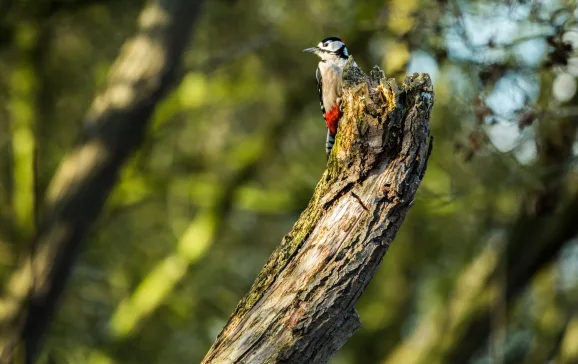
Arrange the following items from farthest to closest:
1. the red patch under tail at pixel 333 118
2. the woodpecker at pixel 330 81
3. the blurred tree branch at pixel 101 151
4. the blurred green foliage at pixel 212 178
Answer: the blurred green foliage at pixel 212 178 → the blurred tree branch at pixel 101 151 → the woodpecker at pixel 330 81 → the red patch under tail at pixel 333 118

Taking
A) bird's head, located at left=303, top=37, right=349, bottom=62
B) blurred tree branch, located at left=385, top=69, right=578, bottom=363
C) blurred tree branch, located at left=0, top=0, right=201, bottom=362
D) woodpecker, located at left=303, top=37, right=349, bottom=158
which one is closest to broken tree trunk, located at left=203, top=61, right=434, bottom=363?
woodpecker, located at left=303, top=37, right=349, bottom=158

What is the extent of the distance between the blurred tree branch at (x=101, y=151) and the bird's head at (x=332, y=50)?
138 cm

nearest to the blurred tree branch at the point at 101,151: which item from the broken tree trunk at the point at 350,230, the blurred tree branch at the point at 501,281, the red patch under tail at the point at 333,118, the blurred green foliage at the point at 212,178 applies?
the blurred green foliage at the point at 212,178

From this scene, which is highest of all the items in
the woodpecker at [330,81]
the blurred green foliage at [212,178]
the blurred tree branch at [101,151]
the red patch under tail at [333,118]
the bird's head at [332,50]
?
the blurred green foliage at [212,178]

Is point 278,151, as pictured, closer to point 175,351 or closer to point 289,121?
point 289,121

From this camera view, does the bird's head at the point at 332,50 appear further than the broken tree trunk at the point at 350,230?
Yes

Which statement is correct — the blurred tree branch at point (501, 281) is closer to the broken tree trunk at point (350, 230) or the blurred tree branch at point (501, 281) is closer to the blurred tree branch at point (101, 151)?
the blurred tree branch at point (101, 151)

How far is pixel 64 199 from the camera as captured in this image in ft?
25.5

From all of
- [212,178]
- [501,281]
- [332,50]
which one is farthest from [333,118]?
[212,178]

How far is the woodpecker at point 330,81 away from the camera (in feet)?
19.7

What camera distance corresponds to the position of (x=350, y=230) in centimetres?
336

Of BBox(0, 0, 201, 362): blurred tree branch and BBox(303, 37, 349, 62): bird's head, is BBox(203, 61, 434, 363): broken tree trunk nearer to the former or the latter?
BBox(303, 37, 349, 62): bird's head

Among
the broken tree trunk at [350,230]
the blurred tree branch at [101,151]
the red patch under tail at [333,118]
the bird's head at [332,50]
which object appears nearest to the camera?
the broken tree trunk at [350,230]

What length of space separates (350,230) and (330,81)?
3.44 m
